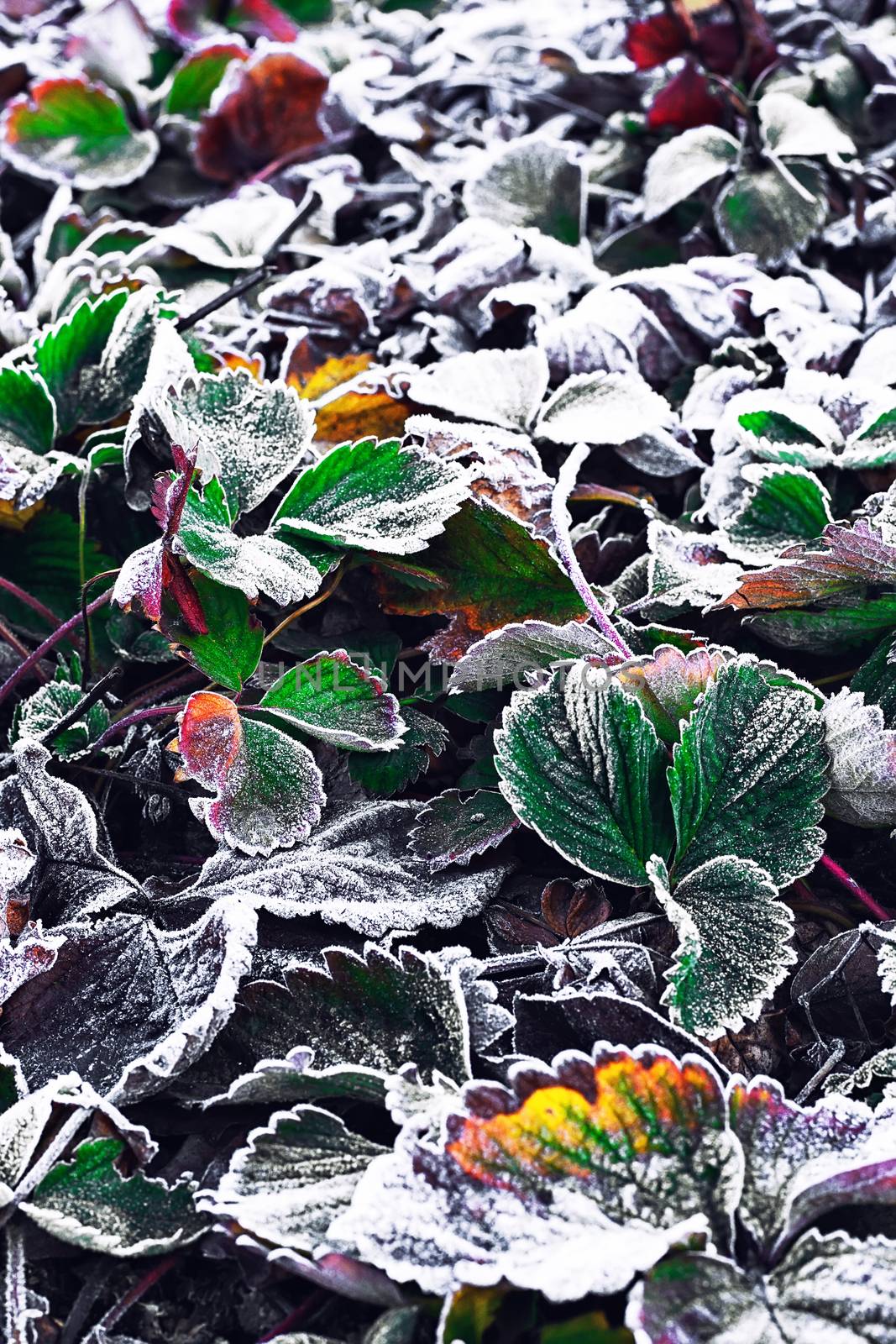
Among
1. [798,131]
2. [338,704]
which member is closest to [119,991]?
[338,704]

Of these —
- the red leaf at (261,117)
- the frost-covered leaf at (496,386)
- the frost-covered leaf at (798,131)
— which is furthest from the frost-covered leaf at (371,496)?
the red leaf at (261,117)

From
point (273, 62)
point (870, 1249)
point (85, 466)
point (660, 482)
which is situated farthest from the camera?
point (273, 62)

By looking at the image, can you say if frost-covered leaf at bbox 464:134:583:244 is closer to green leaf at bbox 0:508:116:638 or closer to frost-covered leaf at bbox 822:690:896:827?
green leaf at bbox 0:508:116:638

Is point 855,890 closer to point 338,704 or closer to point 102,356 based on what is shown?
point 338,704

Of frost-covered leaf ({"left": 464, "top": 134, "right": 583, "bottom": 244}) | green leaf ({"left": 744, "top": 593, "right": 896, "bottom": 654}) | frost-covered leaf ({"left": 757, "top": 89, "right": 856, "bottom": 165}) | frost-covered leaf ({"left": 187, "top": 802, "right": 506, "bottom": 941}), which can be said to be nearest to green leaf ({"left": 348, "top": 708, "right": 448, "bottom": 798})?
frost-covered leaf ({"left": 187, "top": 802, "right": 506, "bottom": 941})

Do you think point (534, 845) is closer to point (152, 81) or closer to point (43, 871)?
point (43, 871)

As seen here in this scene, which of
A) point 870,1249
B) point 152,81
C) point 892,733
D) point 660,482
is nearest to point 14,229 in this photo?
point 152,81

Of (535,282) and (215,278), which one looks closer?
(535,282)

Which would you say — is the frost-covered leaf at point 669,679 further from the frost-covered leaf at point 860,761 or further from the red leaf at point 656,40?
the red leaf at point 656,40

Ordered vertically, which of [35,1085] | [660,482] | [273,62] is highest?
[273,62]
